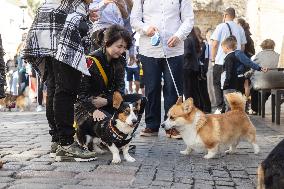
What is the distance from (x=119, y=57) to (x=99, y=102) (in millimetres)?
534

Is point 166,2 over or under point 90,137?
over

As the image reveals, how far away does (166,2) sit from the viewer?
7414mm

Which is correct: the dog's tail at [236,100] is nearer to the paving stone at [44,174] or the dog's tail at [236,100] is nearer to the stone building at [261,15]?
the paving stone at [44,174]

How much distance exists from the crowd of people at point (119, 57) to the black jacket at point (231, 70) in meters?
0.02

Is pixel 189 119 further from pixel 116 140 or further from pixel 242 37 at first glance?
pixel 242 37

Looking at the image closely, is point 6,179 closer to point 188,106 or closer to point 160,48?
point 188,106

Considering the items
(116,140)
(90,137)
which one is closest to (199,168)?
(116,140)

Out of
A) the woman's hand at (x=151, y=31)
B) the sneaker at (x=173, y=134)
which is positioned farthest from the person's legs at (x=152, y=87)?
the woman's hand at (x=151, y=31)

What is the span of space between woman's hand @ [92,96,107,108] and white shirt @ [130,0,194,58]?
1.76 metres

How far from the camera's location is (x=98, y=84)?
19.1ft

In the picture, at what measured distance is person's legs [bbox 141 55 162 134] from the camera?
7.38 metres

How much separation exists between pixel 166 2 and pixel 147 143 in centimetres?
190

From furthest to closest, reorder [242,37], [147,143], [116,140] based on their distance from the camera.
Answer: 1. [242,37]
2. [147,143]
3. [116,140]

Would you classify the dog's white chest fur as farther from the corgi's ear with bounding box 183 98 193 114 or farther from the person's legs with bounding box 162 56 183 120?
the person's legs with bounding box 162 56 183 120
